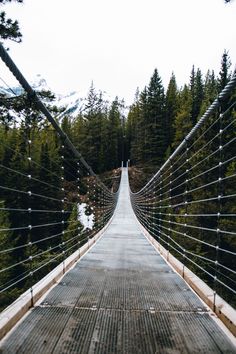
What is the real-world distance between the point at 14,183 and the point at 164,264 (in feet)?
67.7

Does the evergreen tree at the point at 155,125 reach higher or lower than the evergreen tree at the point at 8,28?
higher

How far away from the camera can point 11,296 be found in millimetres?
15734

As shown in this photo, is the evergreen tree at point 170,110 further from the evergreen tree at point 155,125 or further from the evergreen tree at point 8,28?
the evergreen tree at point 8,28

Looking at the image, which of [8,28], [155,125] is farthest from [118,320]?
[155,125]

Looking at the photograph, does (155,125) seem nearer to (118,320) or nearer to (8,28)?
(8,28)

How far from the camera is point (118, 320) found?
2.09 meters

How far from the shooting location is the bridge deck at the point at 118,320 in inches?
67.9

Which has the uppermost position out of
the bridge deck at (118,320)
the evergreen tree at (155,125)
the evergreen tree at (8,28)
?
the evergreen tree at (155,125)

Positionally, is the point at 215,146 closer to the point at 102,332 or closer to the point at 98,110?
the point at 102,332

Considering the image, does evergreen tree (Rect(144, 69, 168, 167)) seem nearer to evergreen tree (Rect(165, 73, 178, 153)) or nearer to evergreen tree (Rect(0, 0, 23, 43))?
evergreen tree (Rect(165, 73, 178, 153))

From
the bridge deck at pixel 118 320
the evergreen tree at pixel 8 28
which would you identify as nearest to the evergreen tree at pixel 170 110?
the evergreen tree at pixel 8 28

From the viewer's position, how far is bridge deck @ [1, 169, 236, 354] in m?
1.73

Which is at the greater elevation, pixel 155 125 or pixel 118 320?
pixel 155 125

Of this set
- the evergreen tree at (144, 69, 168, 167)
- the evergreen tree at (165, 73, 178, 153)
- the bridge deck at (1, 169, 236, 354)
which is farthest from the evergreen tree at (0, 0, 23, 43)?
the evergreen tree at (165, 73, 178, 153)
